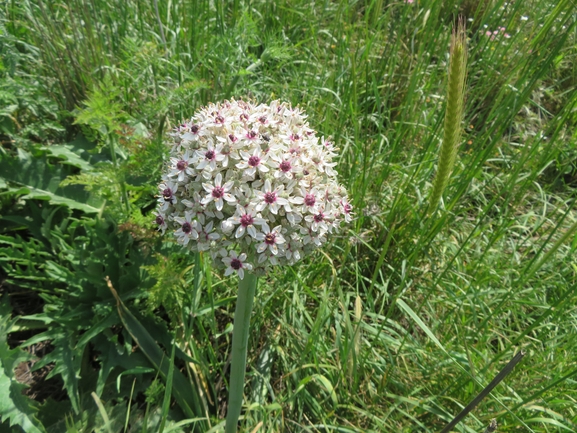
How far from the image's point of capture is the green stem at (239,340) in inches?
57.7

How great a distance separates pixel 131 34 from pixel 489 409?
10.9 ft

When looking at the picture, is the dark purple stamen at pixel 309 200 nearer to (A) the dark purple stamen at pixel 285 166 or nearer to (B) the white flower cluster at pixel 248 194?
(B) the white flower cluster at pixel 248 194

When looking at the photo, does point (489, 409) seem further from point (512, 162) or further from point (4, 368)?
point (4, 368)

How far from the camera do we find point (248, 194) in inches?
50.0

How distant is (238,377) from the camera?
5.35 feet

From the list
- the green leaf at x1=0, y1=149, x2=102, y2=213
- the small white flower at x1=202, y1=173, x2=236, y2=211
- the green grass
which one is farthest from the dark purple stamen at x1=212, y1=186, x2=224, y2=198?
the green leaf at x1=0, y1=149, x2=102, y2=213

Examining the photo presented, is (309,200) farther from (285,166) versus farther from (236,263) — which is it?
(236,263)

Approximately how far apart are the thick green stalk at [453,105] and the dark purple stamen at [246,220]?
73 centimetres

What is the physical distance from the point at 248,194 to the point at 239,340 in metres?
0.60

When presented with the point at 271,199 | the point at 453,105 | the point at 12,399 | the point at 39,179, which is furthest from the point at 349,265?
the point at 39,179

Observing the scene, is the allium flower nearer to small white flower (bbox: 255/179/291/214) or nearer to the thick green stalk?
small white flower (bbox: 255/179/291/214)

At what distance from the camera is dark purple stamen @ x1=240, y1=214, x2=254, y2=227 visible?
4.04 feet

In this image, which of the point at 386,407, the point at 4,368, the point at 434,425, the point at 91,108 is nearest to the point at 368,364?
the point at 386,407

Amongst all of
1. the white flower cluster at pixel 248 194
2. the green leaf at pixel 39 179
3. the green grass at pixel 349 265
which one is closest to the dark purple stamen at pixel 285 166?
the white flower cluster at pixel 248 194
